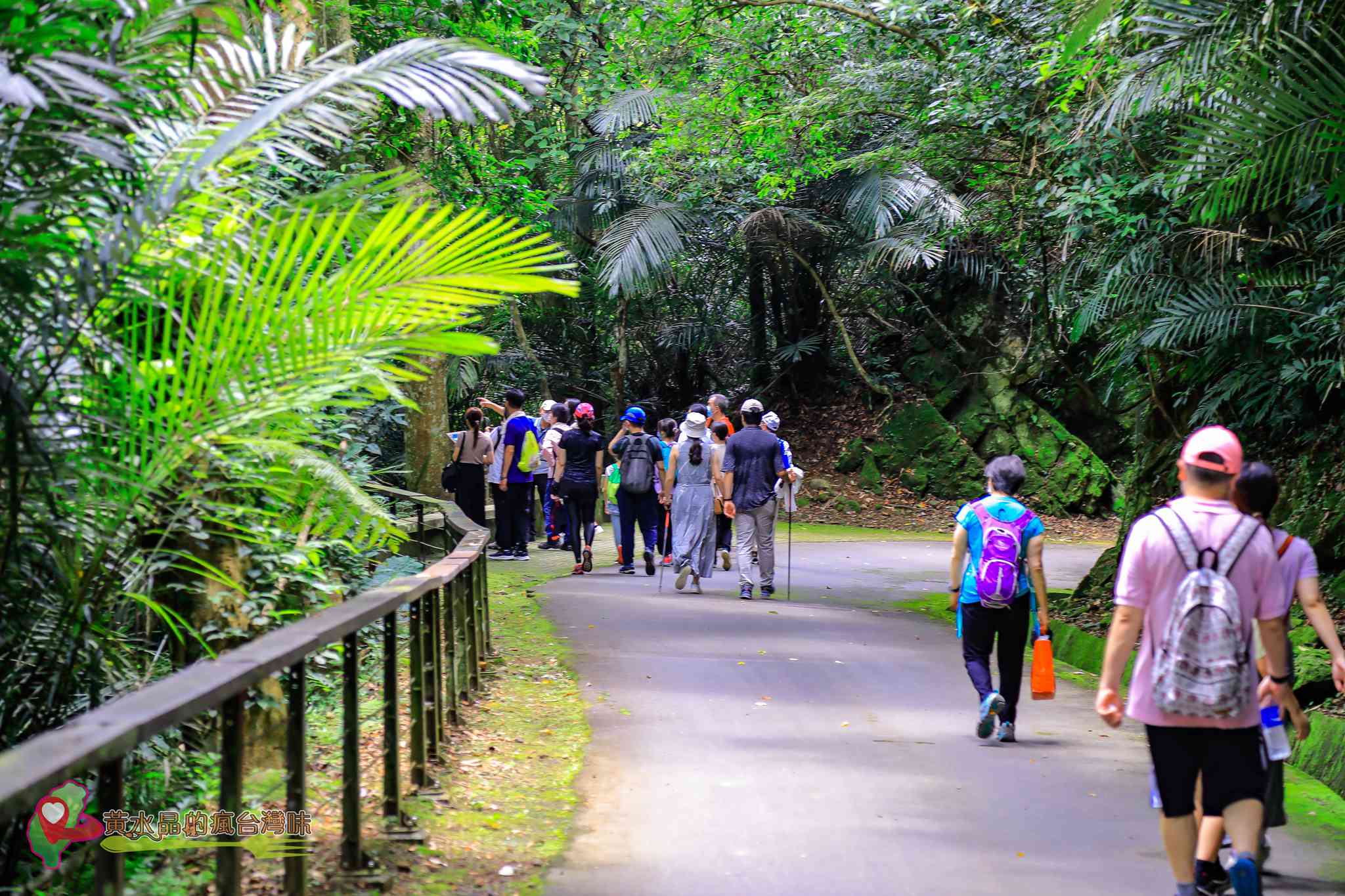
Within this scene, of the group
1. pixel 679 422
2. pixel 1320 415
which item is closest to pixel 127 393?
pixel 1320 415

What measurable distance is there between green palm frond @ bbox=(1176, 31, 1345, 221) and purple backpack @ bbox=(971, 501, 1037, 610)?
2.29m

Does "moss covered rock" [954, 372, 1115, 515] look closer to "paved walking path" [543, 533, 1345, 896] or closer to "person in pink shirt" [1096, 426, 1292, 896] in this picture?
"paved walking path" [543, 533, 1345, 896]

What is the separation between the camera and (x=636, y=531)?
934 inches

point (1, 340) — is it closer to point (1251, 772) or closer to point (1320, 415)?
point (1251, 772)

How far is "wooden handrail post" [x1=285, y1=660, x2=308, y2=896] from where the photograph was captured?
418cm

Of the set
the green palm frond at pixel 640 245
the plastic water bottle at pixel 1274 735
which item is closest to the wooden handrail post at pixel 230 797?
the plastic water bottle at pixel 1274 735

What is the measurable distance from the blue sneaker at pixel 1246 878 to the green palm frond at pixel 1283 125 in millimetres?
3939

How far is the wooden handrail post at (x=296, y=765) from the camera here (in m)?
4.18

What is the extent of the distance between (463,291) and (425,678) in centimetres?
233

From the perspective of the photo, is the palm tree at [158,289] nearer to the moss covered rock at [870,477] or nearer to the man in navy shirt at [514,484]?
the man in navy shirt at [514,484]

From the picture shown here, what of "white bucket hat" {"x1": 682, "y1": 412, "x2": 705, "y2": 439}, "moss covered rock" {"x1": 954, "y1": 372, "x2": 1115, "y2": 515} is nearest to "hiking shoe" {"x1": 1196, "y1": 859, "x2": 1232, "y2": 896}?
"white bucket hat" {"x1": 682, "y1": 412, "x2": 705, "y2": 439}

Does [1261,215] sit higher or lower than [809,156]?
lower

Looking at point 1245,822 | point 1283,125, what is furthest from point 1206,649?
point 1283,125

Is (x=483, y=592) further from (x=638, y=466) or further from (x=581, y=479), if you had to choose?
(x=581, y=479)
